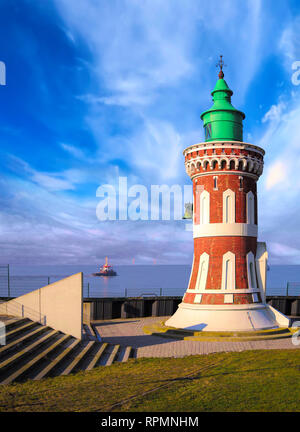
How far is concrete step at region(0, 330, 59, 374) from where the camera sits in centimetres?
1350

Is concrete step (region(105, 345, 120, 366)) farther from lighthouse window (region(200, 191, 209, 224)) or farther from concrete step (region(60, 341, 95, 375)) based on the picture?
lighthouse window (region(200, 191, 209, 224))

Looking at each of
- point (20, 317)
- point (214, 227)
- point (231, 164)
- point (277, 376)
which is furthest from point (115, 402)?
point (231, 164)

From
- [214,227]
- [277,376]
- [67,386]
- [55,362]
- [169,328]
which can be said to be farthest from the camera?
[214,227]

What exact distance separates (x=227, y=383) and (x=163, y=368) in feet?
10.6

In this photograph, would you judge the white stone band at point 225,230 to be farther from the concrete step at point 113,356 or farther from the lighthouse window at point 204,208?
the concrete step at point 113,356

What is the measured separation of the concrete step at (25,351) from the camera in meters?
13.5

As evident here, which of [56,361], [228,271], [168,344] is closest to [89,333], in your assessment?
[168,344]

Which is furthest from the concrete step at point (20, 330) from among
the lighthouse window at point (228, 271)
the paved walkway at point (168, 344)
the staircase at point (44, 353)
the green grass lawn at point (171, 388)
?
the lighthouse window at point (228, 271)

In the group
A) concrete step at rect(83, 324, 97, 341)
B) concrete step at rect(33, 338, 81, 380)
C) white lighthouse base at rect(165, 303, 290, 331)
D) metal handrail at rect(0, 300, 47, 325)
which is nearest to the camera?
concrete step at rect(33, 338, 81, 380)

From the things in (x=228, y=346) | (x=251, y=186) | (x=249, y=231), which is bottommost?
(x=228, y=346)

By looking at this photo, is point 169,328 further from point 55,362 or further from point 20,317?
point 55,362

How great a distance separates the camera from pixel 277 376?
1366 cm

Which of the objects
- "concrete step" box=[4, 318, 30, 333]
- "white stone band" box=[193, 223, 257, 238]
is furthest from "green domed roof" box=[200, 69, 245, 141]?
"concrete step" box=[4, 318, 30, 333]

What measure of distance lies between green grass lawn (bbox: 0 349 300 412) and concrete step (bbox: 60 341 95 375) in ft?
2.02
